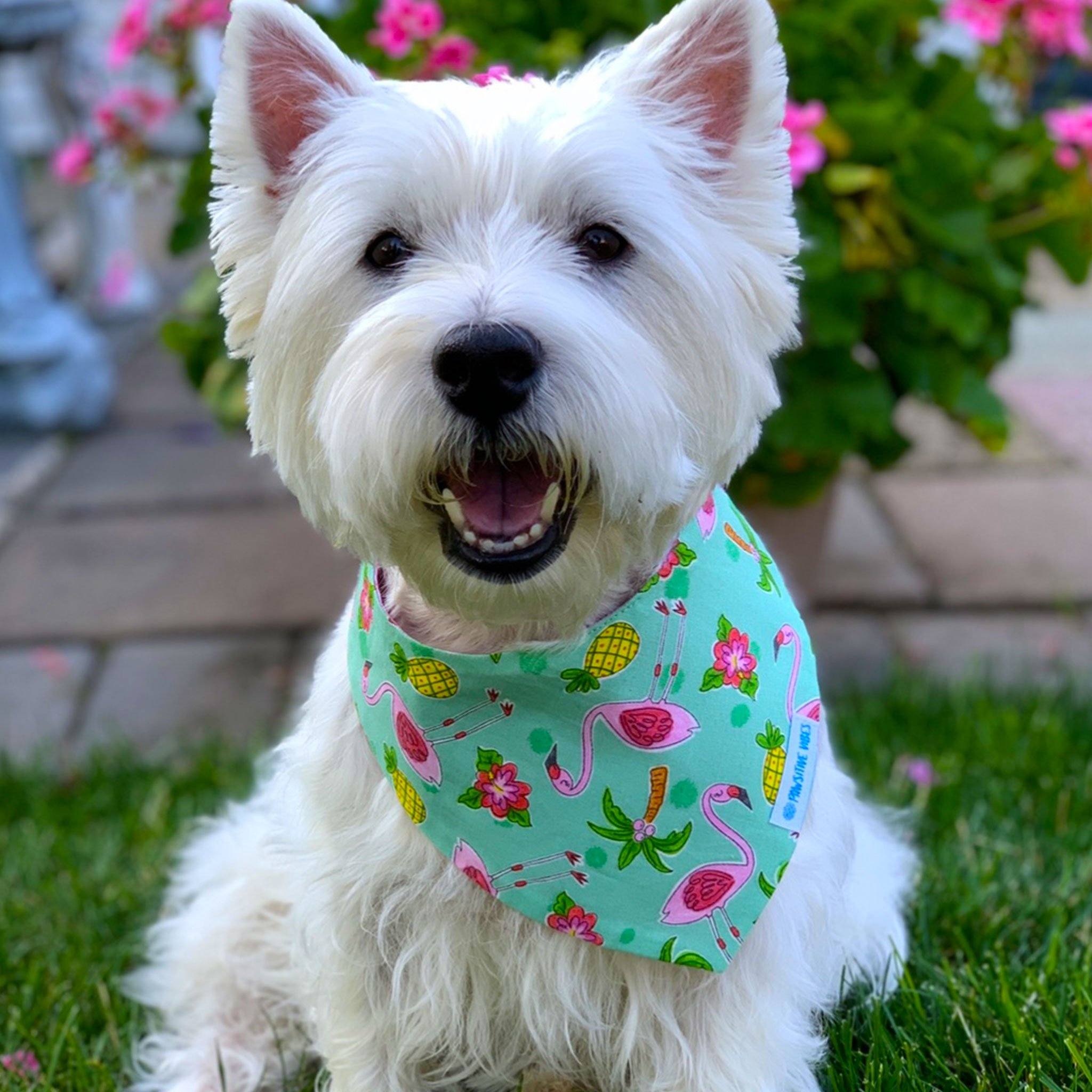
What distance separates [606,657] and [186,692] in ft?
9.09

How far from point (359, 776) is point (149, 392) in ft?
19.5

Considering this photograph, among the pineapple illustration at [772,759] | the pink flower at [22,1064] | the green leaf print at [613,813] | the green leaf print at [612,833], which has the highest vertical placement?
the pineapple illustration at [772,759]

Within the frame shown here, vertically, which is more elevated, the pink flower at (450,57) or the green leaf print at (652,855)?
the pink flower at (450,57)

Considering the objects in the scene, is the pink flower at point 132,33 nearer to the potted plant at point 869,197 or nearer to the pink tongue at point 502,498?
the potted plant at point 869,197

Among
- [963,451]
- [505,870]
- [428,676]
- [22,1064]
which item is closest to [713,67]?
[428,676]

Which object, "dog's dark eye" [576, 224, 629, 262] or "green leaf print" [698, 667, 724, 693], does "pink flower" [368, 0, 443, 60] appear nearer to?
"dog's dark eye" [576, 224, 629, 262]

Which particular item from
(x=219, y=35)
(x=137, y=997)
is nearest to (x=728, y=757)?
(x=137, y=997)

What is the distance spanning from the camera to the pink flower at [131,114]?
4574 mm

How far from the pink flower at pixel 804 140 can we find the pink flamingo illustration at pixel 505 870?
192 cm

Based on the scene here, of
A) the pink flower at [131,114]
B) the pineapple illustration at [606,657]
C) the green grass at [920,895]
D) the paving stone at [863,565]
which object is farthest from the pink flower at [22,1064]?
the pink flower at [131,114]

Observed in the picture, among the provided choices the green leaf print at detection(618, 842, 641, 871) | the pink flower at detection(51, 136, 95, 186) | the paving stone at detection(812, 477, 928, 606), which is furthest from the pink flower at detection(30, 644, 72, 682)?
the green leaf print at detection(618, 842, 641, 871)

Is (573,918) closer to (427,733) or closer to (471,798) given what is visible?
(471,798)

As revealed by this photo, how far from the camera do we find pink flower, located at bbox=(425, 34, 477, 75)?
337cm

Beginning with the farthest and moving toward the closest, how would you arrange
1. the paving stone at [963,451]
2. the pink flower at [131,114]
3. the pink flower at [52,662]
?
the paving stone at [963,451], the pink flower at [131,114], the pink flower at [52,662]
